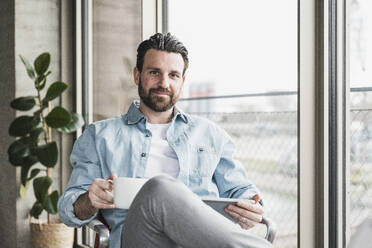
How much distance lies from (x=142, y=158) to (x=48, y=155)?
1528 millimetres

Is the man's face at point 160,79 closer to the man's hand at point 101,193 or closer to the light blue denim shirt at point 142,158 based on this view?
the light blue denim shirt at point 142,158

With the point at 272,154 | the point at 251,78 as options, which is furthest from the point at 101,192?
the point at 251,78

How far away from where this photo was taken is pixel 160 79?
5.51ft

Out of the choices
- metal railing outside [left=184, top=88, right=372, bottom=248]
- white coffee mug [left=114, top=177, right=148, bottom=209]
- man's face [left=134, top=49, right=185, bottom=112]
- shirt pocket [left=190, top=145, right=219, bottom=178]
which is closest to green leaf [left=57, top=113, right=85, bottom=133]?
metal railing outside [left=184, top=88, right=372, bottom=248]

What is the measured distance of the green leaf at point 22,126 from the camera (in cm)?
297

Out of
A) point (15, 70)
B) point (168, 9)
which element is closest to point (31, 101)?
point (15, 70)

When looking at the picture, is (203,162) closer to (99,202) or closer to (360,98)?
(99,202)

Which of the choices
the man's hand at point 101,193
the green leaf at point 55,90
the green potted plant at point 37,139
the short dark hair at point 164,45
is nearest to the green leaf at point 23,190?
the green potted plant at point 37,139

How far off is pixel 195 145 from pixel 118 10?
5.44ft

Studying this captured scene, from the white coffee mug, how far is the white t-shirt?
0.39 meters

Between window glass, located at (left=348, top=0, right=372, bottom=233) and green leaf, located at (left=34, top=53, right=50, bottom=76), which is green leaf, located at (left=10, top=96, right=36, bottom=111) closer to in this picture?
green leaf, located at (left=34, top=53, right=50, bottom=76)

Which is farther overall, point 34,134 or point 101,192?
point 34,134

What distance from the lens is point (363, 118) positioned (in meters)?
1.59

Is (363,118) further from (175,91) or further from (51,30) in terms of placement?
(51,30)
